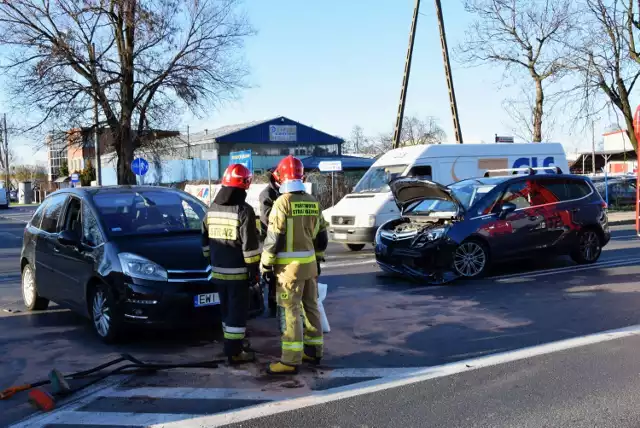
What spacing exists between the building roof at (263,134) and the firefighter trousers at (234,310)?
152 feet

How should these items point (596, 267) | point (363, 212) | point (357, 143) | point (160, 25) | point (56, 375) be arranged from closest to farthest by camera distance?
point (56, 375) < point (596, 267) < point (363, 212) < point (160, 25) < point (357, 143)

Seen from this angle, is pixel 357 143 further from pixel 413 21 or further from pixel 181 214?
pixel 181 214

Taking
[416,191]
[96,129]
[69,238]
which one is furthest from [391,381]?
[96,129]

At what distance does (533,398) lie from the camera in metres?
4.80

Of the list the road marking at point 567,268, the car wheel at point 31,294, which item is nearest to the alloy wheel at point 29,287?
the car wheel at point 31,294

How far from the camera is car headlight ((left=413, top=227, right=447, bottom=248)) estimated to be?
31.9ft

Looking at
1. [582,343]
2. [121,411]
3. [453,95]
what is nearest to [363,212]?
[582,343]

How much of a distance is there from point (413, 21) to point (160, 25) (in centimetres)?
1091

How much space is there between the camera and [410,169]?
1505cm

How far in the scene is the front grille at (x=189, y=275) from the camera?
6324 mm

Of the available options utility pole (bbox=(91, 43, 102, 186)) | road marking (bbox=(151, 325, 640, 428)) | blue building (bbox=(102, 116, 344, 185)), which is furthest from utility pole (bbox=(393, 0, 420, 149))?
blue building (bbox=(102, 116, 344, 185))

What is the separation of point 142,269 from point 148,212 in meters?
1.20

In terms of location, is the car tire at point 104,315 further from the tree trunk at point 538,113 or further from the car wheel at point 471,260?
the tree trunk at point 538,113

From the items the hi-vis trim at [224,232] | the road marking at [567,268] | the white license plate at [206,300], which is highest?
the hi-vis trim at [224,232]
